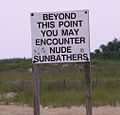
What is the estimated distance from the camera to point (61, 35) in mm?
6898

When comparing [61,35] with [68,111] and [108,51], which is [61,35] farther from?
[108,51]

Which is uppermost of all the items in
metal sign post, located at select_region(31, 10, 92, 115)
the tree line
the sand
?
the tree line

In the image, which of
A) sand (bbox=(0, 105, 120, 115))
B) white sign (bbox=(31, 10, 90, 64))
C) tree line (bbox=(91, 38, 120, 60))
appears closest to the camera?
white sign (bbox=(31, 10, 90, 64))

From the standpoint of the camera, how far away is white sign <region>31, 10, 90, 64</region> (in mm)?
6887

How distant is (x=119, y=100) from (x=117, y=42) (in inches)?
1119

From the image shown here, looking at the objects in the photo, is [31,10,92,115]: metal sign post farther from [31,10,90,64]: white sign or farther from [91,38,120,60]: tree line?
[91,38,120,60]: tree line

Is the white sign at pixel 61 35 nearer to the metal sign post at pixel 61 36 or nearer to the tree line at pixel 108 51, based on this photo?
the metal sign post at pixel 61 36

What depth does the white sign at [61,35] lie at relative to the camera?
6.89 m

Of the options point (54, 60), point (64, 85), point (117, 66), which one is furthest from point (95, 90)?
point (117, 66)

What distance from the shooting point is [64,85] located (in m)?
20.2

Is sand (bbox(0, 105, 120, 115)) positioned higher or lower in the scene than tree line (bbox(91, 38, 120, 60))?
lower

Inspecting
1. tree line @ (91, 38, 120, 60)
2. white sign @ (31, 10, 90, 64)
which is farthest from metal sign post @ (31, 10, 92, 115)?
tree line @ (91, 38, 120, 60)

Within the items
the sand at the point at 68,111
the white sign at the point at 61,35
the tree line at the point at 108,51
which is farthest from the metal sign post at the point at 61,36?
the tree line at the point at 108,51

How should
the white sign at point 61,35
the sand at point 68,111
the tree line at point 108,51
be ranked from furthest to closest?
1. the tree line at point 108,51
2. the sand at point 68,111
3. the white sign at point 61,35
